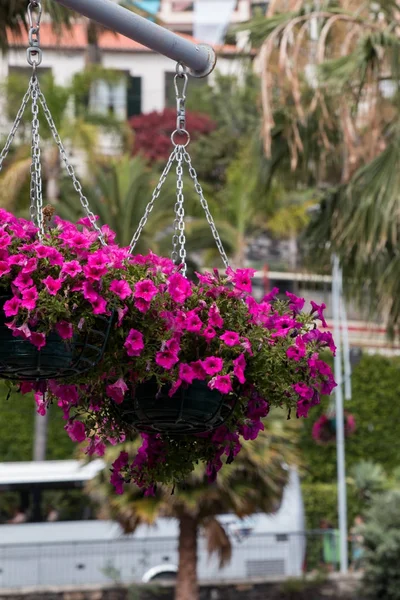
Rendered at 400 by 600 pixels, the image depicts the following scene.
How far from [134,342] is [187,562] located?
15298 millimetres

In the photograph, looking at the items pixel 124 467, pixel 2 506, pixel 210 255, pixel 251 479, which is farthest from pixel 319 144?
pixel 210 255

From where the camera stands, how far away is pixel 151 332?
12.0 ft

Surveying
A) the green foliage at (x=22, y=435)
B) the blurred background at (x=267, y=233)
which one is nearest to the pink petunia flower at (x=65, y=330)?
the blurred background at (x=267, y=233)

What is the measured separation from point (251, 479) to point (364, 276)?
601 centimetres

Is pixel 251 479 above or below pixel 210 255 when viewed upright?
below

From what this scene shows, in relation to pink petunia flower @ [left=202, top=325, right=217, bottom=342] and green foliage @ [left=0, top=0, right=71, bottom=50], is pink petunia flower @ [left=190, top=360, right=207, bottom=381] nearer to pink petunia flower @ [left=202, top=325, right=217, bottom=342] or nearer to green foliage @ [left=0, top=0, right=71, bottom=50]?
pink petunia flower @ [left=202, top=325, right=217, bottom=342]

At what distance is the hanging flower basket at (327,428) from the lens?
2378 cm

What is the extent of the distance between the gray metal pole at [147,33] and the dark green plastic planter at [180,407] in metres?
1.01

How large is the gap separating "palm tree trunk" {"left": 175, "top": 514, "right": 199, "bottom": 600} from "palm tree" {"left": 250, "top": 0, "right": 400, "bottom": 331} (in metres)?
6.41

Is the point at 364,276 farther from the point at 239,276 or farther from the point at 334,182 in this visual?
the point at 239,276

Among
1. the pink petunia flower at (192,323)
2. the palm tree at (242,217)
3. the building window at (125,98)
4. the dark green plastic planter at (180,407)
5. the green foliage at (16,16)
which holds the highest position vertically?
the building window at (125,98)

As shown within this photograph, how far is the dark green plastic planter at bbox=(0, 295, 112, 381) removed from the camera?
3.62 meters

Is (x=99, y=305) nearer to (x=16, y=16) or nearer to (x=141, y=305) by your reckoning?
(x=141, y=305)

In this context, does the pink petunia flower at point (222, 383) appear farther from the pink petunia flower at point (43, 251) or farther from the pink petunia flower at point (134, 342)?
the pink petunia flower at point (43, 251)
